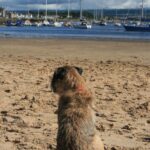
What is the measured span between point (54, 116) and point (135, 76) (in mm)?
6545

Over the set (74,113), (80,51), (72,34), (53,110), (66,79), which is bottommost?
(72,34)

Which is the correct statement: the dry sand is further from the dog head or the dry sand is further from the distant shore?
the distant shore

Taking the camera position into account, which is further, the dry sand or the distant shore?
the distant shore

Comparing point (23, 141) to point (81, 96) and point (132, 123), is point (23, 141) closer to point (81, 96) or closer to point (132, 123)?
point (132, 123)

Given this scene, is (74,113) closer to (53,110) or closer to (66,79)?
(66,79)

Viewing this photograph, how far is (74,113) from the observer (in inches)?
204

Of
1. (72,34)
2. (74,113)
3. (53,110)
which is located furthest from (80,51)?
(72,34)

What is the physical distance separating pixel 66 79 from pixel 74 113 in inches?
13.1

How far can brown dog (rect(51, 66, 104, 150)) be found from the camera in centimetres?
510

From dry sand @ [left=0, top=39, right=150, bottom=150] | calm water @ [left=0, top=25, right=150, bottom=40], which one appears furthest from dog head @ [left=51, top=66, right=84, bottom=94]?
calm water @ [left=0, top=25, right=150, bottom=40]

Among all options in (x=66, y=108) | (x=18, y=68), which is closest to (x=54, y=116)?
(x=66, y=108)

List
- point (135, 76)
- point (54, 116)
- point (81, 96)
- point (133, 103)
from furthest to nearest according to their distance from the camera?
point (135, 76) < point (133, 103) < point (54, 116) < point (81, 96)

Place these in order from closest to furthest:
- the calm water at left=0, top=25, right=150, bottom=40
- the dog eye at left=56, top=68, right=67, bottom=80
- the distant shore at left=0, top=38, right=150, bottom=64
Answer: the dog eye at left=56, top=68, right=67, bottom=80, the distant shore at left=0, top=38, right=150, bottom=64, the calm water at left=0, top=25, right=150, bottom=40

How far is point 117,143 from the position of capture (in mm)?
8234
